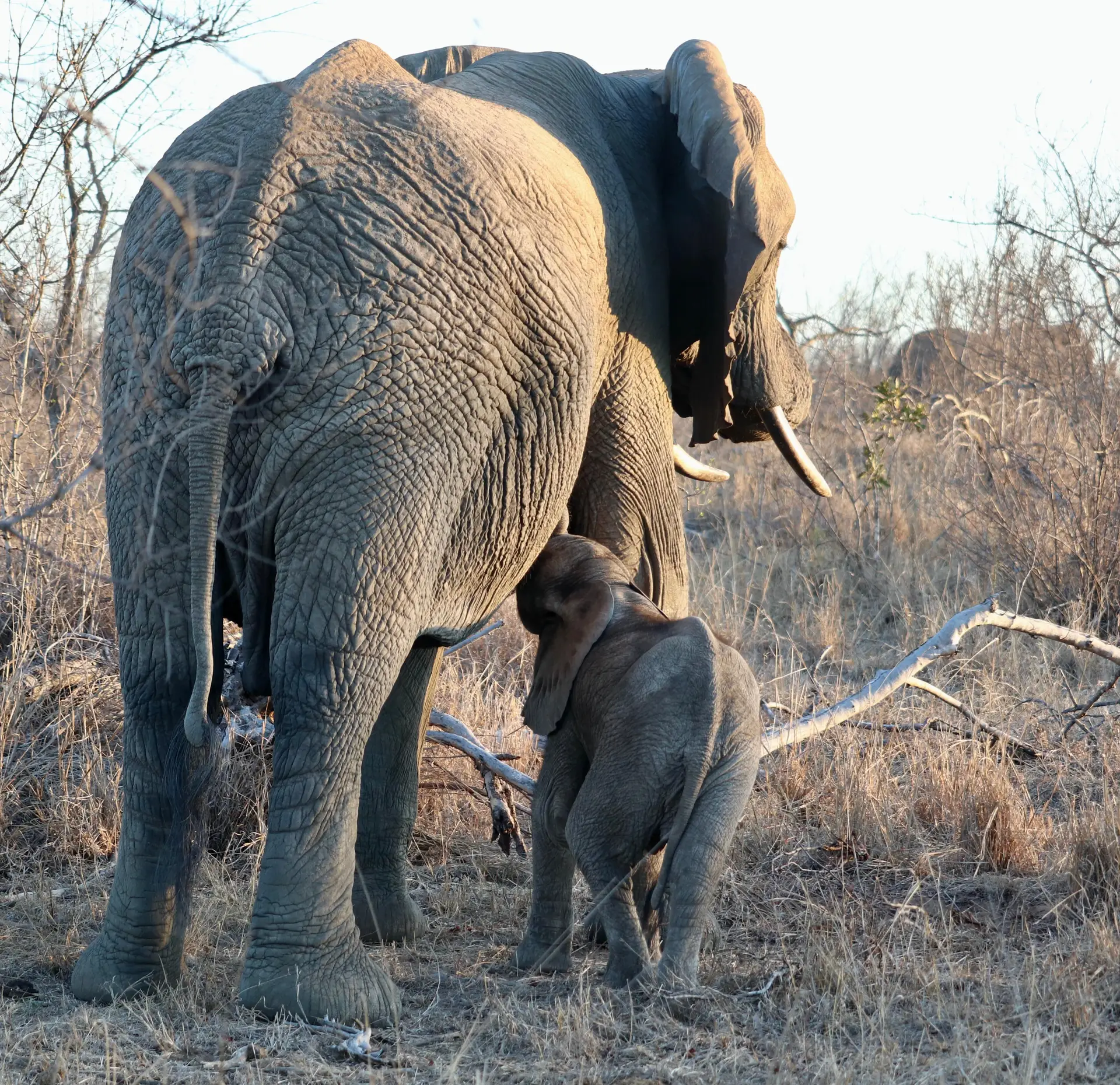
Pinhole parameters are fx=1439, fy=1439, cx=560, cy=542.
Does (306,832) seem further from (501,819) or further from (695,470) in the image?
(695,470)

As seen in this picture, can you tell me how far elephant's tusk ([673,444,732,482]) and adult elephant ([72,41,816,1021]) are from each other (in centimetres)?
146

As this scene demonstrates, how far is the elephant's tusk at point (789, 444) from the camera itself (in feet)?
16.2

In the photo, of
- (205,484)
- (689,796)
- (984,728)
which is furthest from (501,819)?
(205,484)

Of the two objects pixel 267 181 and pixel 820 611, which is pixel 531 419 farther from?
pixel 820 611

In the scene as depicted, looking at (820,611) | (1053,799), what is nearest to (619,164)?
(1053,799)

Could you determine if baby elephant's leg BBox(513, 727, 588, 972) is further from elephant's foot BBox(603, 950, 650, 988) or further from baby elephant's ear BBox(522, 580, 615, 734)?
elephant's foot BBox(603, 950, 650, 988)

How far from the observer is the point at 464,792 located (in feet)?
17.2

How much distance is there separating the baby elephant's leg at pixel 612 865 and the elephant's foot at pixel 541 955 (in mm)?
225

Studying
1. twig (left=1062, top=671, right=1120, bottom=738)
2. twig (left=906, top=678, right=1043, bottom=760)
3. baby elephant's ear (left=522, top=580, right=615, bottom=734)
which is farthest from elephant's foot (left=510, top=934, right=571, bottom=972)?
twig (left=1062, top=671, right=1120, bottom=738)

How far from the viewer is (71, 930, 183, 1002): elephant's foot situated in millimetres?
3414

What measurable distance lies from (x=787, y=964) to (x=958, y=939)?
594 mm

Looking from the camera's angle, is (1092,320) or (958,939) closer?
(958,939)

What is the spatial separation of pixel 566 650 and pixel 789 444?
146 centimetres

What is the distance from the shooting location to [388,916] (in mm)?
4207
